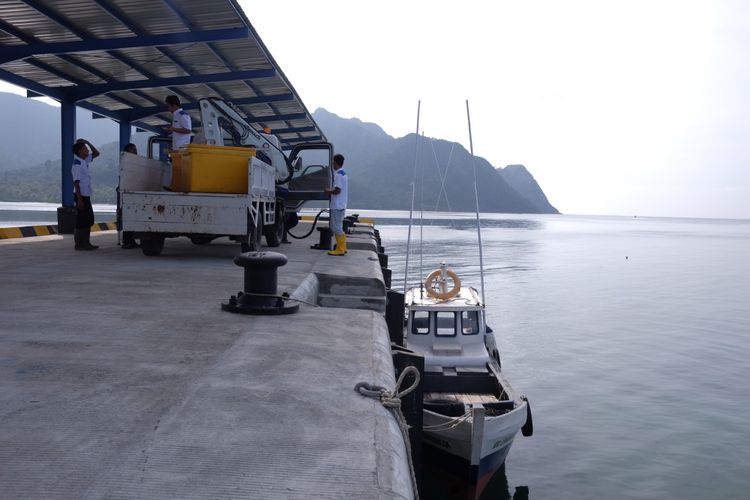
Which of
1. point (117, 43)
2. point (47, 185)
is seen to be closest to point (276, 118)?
point (117, 43)

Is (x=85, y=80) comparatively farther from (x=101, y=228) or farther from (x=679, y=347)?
(x=679, y=347)

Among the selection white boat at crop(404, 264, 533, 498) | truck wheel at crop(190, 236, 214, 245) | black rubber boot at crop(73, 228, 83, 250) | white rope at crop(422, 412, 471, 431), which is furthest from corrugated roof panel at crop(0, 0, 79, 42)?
Answer: white rope at crop(422, 412, 471, 431)

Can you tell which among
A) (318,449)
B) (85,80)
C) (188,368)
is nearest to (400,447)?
(318,449)

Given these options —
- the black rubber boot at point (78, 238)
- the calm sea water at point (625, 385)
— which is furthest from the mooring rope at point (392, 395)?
the black rubber boot at point (78, 238)

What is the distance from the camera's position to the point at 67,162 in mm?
17016

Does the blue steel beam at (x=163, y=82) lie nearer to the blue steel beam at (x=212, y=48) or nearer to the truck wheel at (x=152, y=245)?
the blue steel beam at (x=212, y=48)

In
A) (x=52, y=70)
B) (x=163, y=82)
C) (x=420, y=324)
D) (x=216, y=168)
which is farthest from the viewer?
(x=163, y=82)

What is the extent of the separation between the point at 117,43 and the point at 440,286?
28.9 ft

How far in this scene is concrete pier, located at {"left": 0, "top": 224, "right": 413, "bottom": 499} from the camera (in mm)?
2592

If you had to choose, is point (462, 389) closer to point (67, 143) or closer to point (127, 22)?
point (127, 22)

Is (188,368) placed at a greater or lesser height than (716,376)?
greater

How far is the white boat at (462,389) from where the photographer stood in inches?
351

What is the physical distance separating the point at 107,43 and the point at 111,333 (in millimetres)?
10417

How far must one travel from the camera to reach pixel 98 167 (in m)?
113
